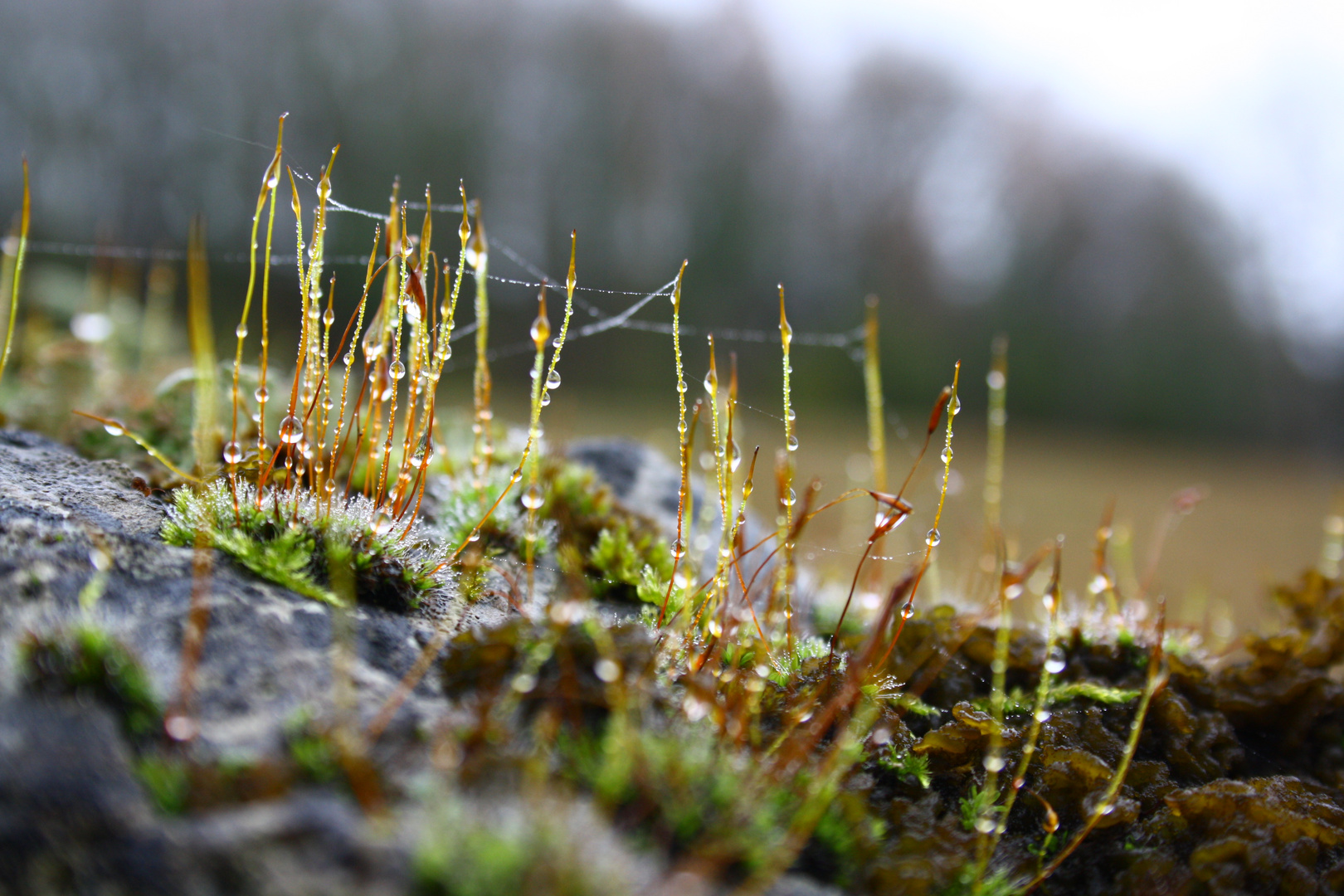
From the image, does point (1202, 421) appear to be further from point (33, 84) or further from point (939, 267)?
point (33, 84)

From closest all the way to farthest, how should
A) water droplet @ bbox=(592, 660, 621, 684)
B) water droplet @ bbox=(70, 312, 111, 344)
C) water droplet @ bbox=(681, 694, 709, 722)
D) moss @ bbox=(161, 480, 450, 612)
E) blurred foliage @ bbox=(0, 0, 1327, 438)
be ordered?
water droplet @ bbox=(592, 660, 621, 684) → water droplet @ bbox=(681, 694, 709, 722) → moss @ bbox=(161, 480, 450, 612) → water droplet @ bbox=(70, 312, 111, 344) → blurred foliage @ bbox=(0, 0, 1327, 438)

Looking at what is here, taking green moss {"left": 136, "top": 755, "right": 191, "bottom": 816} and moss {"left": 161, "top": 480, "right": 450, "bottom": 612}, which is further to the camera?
moss {"left": 161, "top": 480, "right": 450, "bottom": 612}

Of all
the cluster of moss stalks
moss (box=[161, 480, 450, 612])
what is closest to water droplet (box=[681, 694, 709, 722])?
the cluster of moss stalks

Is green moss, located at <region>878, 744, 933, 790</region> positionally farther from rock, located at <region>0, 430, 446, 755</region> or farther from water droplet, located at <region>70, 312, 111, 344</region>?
water droplet, located at <region>70, 312, 111, 344</region>

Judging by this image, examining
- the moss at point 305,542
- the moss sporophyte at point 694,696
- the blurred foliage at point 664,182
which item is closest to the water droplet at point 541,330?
the moss sporophyte at point 694,696

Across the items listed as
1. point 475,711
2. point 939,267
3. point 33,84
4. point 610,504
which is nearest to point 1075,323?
point 939,267

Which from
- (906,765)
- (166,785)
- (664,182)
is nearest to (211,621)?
(166,785)
